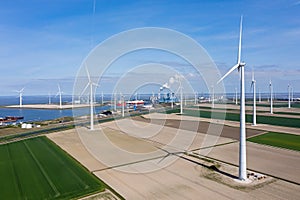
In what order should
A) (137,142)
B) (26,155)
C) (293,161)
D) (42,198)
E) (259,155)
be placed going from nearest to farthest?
(42,198) → (293,161) → (259,155) → (26,155) → (137,142)

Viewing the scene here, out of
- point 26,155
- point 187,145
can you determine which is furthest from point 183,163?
point 26,155

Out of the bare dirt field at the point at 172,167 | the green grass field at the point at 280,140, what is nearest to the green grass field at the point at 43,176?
the bare dirt field at the point at 172,167

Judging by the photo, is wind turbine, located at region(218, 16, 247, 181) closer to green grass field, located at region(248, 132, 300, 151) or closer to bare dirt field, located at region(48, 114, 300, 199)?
bare dirt field, located at region(48, 114, 300, 199)

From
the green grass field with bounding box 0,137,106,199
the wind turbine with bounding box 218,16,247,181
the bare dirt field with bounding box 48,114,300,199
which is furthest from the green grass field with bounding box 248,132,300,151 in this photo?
the green grass field with bounding box 0,137,106,199

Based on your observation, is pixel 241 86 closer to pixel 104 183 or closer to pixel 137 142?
pixel 104 183

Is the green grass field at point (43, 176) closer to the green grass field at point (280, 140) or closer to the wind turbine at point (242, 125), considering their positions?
the wind turbine at point (242, 125)

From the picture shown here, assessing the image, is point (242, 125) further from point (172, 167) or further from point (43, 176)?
point (43, 176)
